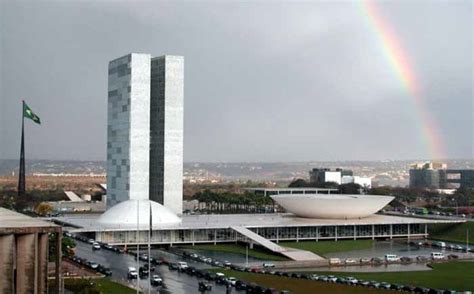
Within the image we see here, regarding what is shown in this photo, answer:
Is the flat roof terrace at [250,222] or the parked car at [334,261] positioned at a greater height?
the flat roof terrace at [250,222]

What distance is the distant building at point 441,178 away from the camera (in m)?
161

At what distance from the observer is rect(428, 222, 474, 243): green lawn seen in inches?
2495

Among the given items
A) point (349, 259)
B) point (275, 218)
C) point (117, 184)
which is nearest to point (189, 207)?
point (117, 184)

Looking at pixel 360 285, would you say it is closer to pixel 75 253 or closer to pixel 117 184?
pixel 75 253

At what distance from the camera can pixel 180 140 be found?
72812mm

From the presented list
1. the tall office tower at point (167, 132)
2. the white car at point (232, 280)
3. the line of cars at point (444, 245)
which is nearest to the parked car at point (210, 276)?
the white car at point (232, 280)

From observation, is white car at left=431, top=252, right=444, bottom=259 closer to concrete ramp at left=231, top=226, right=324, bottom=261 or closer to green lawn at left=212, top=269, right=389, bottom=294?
concrete ramp at left=231, top=226, right=324, bottom=261

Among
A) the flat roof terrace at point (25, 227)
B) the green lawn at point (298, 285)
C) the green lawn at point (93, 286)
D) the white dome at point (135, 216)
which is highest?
the flat roof terrace at point (25, 227)

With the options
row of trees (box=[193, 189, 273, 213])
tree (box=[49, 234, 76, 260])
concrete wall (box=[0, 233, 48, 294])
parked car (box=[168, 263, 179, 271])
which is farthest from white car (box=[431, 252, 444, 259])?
row of trees (box=[193, 189, 273, 213])

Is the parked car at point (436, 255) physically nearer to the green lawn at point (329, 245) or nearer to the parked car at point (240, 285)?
the green lawn at point (329, 245)

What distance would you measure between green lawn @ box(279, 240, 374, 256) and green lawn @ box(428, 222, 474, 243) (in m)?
7.79

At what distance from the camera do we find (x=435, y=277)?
40625 mm

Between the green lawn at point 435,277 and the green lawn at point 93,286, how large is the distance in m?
13.1

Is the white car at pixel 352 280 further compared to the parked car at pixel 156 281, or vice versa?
the white car at pixel 352 280
